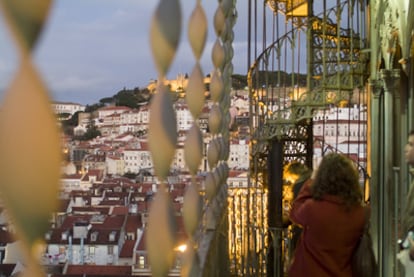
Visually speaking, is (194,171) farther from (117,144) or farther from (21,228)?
(117,144)

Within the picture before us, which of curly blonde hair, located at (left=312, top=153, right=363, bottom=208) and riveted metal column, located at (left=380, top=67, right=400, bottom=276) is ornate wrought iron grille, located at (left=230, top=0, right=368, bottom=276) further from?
curly blonde hair, located at (left=312, top=153, right=363, bottom=208)

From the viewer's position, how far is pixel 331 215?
2934 millimetres

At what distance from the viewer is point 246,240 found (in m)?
5.11

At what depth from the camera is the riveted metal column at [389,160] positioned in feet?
14.2

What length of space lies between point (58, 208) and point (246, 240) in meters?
4.71

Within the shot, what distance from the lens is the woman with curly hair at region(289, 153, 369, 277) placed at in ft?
9.64

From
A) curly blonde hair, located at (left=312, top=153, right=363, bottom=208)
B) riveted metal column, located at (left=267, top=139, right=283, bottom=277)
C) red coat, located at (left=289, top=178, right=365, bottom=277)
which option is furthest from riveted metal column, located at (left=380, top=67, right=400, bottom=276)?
curly blonde hair, located at (left=312, top=153, right=363, bottom=208)

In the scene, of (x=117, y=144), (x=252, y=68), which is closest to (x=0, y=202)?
(x=117, y=144)

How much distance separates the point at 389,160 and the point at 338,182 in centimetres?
160

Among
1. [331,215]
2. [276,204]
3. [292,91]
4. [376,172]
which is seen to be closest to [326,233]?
[331,215]

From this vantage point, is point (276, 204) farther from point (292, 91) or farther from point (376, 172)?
point (292, 91)

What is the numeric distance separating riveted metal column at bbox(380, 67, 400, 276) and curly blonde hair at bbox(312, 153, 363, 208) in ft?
4.61

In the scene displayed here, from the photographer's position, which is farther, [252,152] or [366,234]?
[252,152]

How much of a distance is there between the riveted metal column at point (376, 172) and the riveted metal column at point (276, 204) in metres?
0.67
